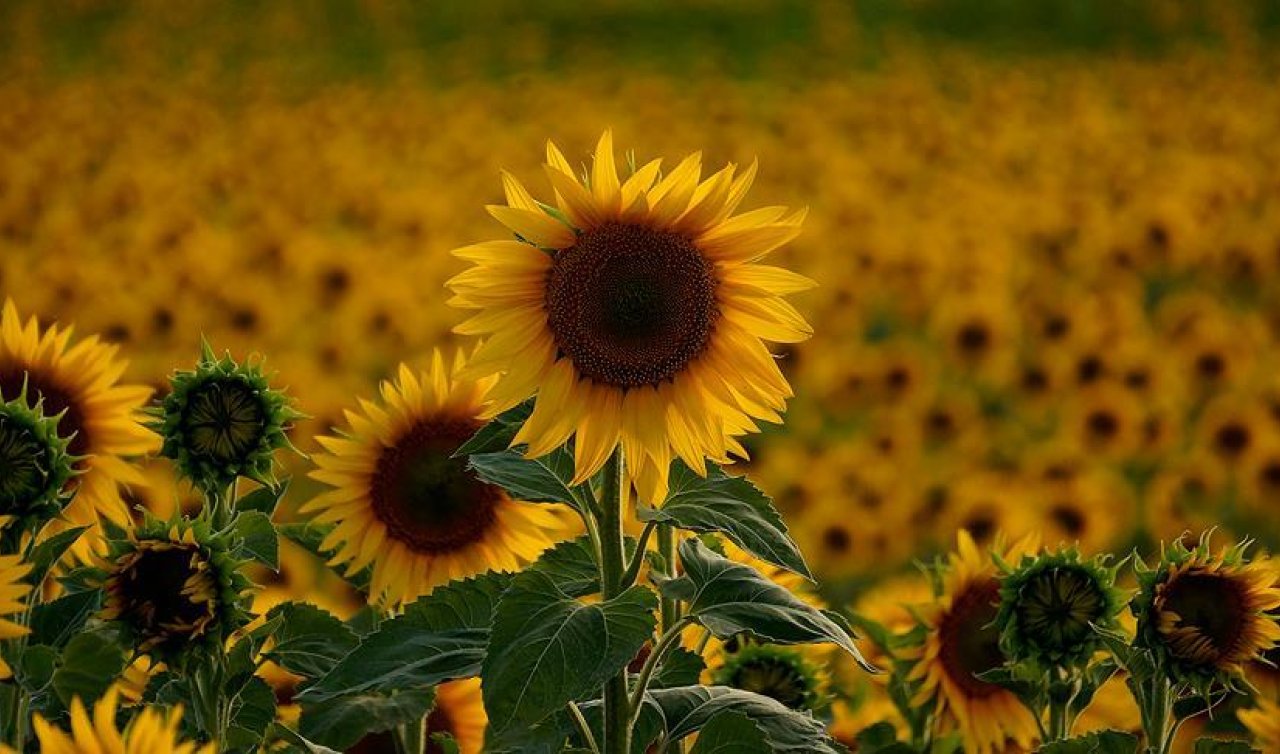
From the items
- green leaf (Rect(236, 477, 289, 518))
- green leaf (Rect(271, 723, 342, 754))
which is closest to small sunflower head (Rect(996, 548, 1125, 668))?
green leaf (Rect(271, 723, 342, 754))

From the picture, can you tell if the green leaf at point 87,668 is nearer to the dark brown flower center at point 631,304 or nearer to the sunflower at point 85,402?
the sunflower at point 85,402

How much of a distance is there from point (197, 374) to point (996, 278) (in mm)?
5007

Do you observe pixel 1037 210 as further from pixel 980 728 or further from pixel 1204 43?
pixel 1204 43

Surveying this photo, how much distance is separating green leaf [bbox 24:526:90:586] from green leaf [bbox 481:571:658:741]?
1.51 ft

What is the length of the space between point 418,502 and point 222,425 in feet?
1.04

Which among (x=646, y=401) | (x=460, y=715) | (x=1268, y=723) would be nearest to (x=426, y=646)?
(x=646, y=401)

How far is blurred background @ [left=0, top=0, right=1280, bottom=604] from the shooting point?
512 centimetres

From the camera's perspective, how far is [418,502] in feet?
7.42

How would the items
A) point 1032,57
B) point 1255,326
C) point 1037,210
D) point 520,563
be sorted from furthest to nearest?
1. point 1032,57
2. point 1037,210
3. point 1255,326
4. point 520,563

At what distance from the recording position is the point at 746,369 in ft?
6.15

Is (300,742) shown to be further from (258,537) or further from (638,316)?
(638,316)

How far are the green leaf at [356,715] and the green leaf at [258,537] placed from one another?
173mm

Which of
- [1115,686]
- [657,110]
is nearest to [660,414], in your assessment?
[1115,686]

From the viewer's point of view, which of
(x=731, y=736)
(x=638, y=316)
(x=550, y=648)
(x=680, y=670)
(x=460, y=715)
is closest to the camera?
(x=550, y=648)
